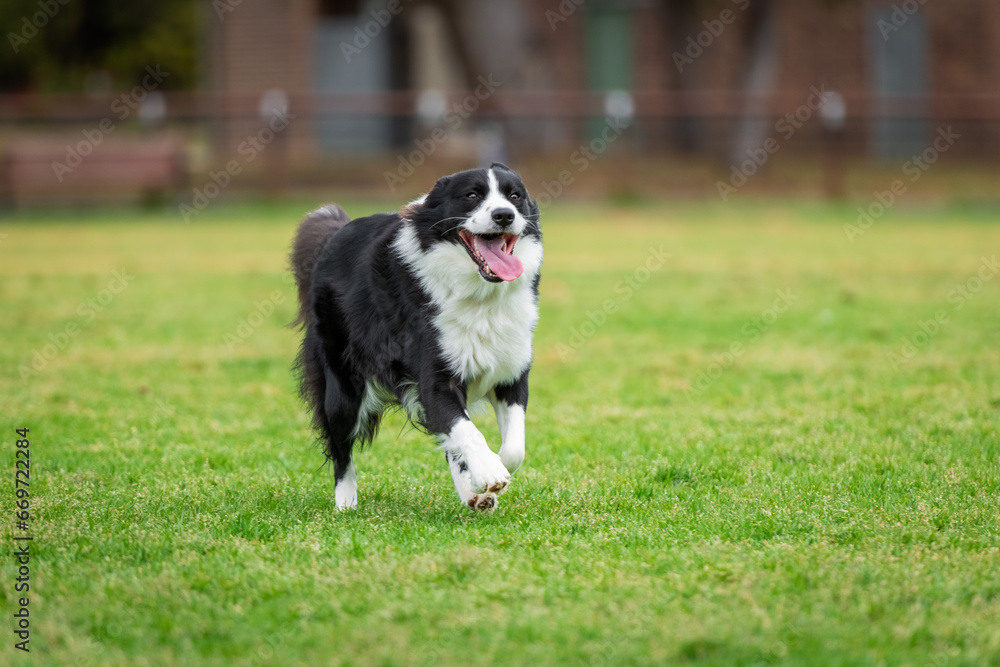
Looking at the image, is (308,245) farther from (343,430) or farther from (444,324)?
(444,324)

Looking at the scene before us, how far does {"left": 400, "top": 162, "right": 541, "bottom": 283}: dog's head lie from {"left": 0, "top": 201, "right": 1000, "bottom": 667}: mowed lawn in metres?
1.01

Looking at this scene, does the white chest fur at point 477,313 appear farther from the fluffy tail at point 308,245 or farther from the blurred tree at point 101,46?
the blurred tree at point 101,46

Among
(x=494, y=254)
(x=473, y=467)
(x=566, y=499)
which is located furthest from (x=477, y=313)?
(x=566, y=499)

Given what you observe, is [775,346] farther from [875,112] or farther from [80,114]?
[80,114]

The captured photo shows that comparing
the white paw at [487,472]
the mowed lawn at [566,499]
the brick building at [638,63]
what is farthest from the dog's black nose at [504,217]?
the brick building at [638,63]

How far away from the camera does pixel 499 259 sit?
4617 mm

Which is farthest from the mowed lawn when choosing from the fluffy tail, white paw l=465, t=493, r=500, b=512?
the fluffy tail

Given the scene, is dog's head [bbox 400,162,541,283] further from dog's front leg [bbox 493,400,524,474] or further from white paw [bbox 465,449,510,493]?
white paw [bbox 465,449,510,493]

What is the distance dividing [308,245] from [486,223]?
1.28 m

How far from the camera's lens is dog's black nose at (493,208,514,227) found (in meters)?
4.55

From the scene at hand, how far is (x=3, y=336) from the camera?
31.4ft

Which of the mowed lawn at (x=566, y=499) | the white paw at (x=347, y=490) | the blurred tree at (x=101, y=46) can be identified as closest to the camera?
the mowed lawn at (x=566, y=499)

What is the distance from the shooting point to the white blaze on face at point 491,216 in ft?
15.0

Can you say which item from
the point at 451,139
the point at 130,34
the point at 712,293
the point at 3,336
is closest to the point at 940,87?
the point at 451,139
